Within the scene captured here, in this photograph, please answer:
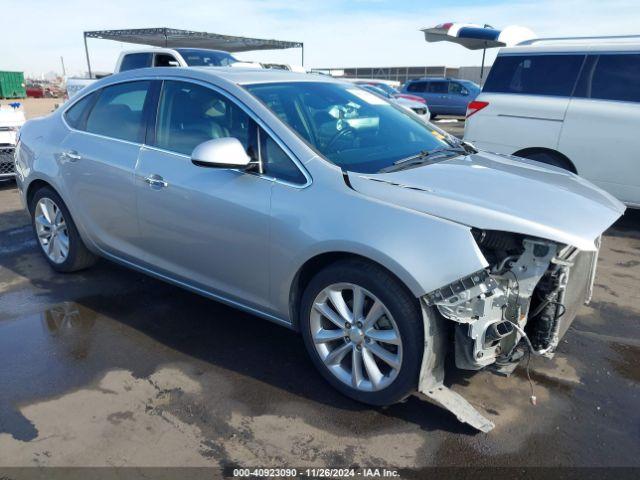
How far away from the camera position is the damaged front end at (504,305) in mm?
2430

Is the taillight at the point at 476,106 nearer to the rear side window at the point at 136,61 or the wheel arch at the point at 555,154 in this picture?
the wheel arch at the point at 555,154

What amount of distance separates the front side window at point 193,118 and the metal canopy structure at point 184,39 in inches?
721

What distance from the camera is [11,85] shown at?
38500 millimetres

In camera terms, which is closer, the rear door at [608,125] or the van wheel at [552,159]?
the rear door at [608,125]

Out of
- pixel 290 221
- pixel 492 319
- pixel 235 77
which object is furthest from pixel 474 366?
pixel 235 77

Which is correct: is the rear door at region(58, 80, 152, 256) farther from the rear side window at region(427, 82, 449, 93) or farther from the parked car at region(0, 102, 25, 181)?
the rear side window at region(427, 82, 449, 93)

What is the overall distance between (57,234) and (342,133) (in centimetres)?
279

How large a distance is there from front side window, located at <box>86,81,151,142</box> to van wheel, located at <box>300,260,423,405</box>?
1.84m

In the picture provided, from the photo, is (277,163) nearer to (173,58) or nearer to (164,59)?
(173,58)

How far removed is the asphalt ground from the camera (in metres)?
2.49

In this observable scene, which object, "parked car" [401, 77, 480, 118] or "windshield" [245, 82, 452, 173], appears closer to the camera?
"windshield" [245, 82, 452, 173]

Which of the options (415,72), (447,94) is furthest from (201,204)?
(415,72)

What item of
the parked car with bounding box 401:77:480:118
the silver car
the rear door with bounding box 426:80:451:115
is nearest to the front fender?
the silver car

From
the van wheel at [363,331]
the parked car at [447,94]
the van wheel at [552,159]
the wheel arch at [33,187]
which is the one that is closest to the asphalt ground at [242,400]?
the van wheel at [363,331]
